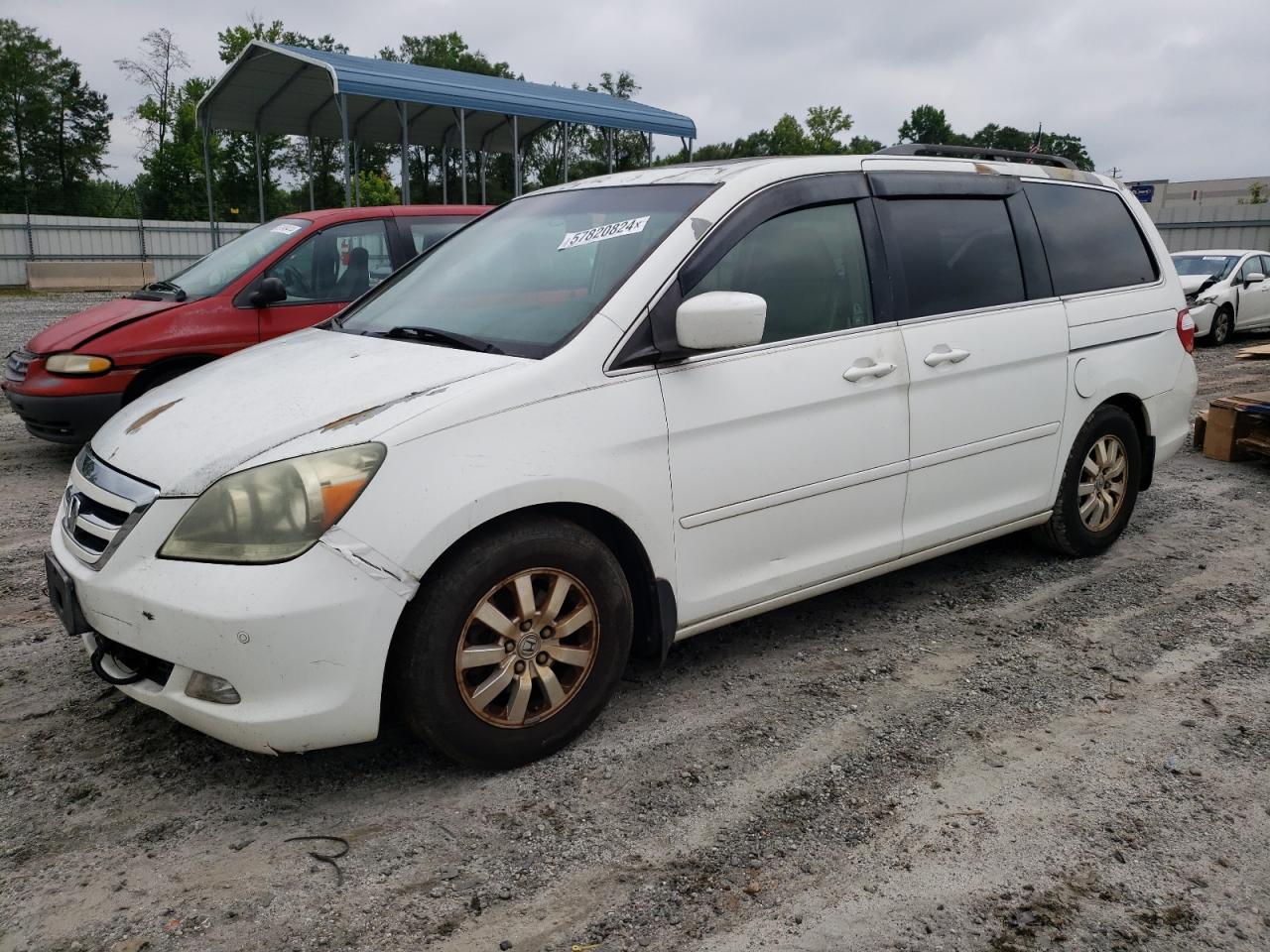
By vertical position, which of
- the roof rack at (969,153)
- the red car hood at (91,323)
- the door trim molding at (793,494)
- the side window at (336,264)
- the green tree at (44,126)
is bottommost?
the door trim molding at (793,494)

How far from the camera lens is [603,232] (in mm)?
3562

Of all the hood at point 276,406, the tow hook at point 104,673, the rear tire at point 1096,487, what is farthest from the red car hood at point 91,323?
the rear tire at point 1096,487

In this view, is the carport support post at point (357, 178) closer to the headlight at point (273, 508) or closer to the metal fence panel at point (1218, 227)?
the headlight at point (273, 508)

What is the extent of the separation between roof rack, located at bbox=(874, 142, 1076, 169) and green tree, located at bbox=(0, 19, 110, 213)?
53.8m

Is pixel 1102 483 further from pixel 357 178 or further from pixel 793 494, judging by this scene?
Result: pixel 357 178

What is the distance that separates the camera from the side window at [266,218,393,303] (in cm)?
705

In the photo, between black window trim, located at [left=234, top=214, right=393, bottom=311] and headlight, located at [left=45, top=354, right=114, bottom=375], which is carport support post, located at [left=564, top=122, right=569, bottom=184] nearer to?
black window trim, located at [left=234, top=214, right=393, bottom=311]

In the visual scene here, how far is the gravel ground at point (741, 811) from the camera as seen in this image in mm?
2375

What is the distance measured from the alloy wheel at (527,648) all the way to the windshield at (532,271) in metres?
0.71

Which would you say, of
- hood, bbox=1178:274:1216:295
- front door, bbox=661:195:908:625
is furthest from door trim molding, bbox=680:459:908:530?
hood, bbox=1178:274:1216:295

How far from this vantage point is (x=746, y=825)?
2.76 metres

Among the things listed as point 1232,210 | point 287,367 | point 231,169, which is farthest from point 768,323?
point 231,169

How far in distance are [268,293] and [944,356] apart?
15.1ft

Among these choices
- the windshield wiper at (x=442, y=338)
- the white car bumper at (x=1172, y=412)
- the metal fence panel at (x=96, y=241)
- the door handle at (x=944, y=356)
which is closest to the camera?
the windshield wiper at (x=442, y=338)
